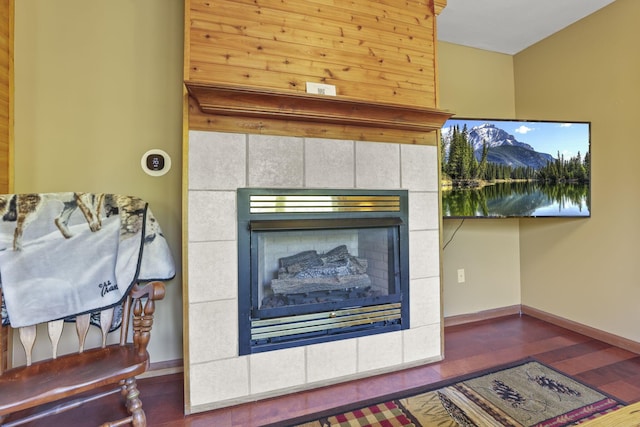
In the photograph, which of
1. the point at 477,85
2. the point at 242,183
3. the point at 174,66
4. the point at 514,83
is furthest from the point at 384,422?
the point at 514,83

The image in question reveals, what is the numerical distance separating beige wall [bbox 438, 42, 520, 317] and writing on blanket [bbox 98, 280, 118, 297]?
2446mm

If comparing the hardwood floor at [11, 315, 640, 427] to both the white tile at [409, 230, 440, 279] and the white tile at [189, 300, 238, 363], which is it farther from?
the white tile at [409, 230, 440, 279]

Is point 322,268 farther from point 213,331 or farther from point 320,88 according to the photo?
point 320,88

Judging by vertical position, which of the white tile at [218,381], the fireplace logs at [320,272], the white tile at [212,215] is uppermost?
the white tile at [212,215]

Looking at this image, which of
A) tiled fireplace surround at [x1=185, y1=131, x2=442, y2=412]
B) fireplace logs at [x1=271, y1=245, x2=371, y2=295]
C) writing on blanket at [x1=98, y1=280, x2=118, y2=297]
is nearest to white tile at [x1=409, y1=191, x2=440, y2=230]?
tiled fireplace surround at [x1=185, y1=131, x2=442, y2=412]

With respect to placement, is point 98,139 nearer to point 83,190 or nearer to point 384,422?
point 83,190

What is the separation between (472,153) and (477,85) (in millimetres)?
987

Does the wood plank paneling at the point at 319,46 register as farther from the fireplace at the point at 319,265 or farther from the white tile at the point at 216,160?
the fireplace at the point at 319,265

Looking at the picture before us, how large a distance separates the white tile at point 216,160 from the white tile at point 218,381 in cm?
96

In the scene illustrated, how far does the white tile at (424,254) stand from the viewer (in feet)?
6.73

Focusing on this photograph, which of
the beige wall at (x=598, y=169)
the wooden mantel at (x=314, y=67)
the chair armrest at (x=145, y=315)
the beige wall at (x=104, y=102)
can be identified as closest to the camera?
the chair armrest at (x=145, y=315)

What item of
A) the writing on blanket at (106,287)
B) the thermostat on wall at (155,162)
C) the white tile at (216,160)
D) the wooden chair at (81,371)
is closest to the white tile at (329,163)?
the white tile at (216,160)

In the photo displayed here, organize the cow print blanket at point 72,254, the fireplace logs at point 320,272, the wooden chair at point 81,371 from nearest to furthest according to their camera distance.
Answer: the wooden chair at point 81,371 < the cow print blanket at point 72,254 < the fireplace logs at point 320,272

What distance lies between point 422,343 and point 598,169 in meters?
1.95
